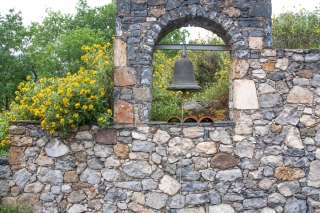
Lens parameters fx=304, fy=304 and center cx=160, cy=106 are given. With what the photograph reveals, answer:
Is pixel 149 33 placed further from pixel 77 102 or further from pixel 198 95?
pixel 198 95

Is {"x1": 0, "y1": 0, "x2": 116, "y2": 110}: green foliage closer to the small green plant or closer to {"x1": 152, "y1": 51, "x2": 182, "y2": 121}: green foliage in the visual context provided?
the small green plant

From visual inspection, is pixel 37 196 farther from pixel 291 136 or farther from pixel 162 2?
pixel 291 136

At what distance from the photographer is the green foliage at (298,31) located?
23.9 feet

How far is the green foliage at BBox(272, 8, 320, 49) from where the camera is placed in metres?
7.29

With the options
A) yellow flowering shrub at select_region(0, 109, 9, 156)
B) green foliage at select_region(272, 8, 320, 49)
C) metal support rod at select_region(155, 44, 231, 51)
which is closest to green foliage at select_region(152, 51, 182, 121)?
metal support rod at select_region(155, 44, 231, 51)

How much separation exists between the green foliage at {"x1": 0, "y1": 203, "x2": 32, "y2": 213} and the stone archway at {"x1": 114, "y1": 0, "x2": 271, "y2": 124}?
1.86 meters

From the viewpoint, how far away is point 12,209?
444cm

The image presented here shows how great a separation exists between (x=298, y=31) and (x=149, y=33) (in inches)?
181

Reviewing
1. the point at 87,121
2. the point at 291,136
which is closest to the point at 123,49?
the point at 87,121

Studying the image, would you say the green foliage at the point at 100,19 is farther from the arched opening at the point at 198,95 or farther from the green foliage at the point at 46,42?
the arched opening at the point at 198,95

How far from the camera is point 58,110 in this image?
14.4 ft

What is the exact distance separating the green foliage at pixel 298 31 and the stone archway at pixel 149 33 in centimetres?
322

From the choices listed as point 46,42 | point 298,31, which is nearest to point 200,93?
point 298,31

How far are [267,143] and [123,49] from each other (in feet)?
8.34
